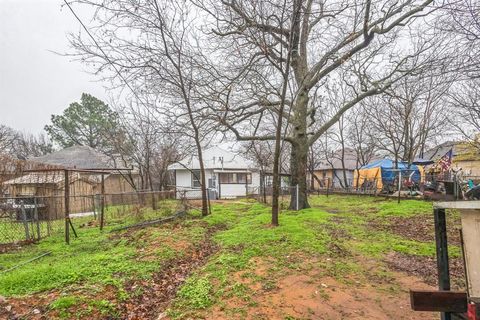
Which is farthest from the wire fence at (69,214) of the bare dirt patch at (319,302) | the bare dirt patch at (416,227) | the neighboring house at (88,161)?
the neighboring house at (88,161)

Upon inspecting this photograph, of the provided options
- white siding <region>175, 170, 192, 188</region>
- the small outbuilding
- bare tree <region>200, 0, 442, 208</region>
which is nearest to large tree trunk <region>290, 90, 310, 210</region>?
bare tree <region>200, 0, 442, 208</region>

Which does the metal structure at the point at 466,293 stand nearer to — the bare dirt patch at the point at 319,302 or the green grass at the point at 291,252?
the bare dirt patch at the point at 319,302

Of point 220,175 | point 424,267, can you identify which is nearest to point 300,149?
point 424,267

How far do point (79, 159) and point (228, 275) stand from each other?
27.5 m

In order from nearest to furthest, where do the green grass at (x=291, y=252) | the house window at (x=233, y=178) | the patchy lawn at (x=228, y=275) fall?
the patchy lawn at (x=228, y=275), the green grass at (x=291, y=252), the house window at (x=233, y=178)

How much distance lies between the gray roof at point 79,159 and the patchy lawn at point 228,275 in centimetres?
2078

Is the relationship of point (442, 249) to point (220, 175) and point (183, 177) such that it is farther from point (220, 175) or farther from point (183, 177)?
point (183, 177)

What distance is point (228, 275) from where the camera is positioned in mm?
5195

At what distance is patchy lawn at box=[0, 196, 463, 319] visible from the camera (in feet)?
13.2

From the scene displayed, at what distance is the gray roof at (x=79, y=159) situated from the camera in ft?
90.9

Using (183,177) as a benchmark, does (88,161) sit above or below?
above

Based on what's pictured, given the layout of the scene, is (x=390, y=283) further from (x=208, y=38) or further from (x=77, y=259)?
(x=208, y=38)

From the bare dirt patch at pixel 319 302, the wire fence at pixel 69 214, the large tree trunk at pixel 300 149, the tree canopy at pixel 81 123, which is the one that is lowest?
the bare dirt patch at pixel 319 302

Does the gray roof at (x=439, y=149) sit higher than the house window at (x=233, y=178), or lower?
higher
